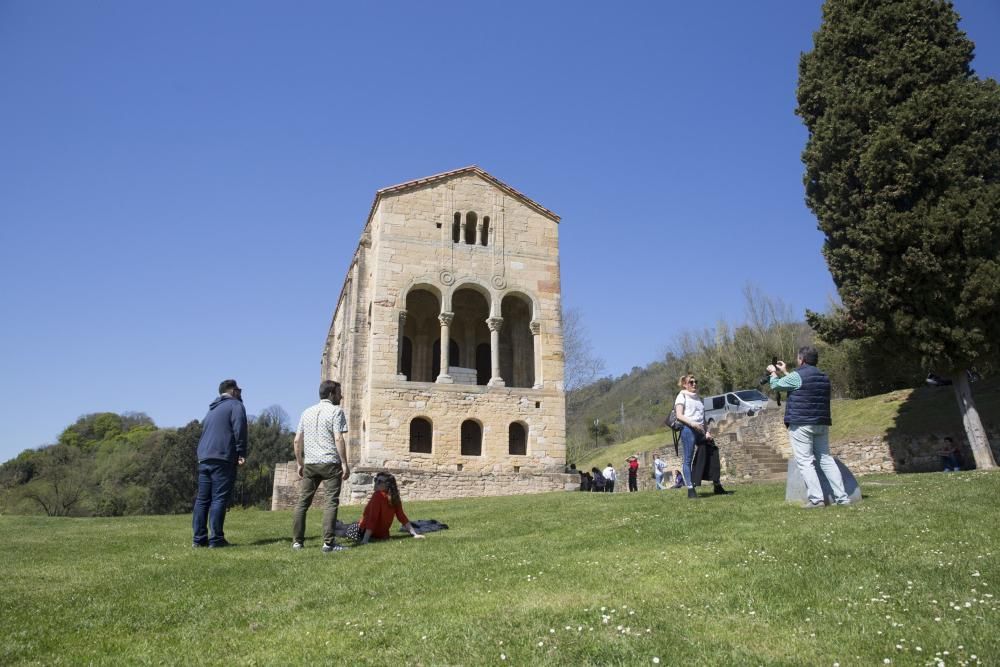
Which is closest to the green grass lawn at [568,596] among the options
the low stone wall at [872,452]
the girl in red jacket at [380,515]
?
the girl in red jacket at [380,515]

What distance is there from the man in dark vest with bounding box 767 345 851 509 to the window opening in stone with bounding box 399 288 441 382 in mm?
23760

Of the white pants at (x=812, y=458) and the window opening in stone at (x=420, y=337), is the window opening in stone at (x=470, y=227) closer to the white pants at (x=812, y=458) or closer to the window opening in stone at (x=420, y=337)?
the window opening in stone at (x=420, y=337)

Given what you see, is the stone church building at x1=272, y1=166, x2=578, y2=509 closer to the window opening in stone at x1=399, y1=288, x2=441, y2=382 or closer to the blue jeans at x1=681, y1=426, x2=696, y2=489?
the window opening in stone at x1=399, y1=288, x2=441, y2=382

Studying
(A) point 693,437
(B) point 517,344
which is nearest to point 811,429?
(A) point 693,437

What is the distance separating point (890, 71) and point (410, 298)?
20.7m

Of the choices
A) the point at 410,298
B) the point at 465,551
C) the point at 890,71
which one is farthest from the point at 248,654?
the point at 410,298

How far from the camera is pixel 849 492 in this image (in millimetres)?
9602

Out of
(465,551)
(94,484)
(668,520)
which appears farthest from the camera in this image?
(94,484)

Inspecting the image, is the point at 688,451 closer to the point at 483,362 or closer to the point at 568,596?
the point at 568,596

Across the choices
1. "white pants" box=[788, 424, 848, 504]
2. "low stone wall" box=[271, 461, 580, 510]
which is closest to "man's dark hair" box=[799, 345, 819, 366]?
"white pants" box=[788, 424, 848, 504]

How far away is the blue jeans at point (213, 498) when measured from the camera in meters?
9.70

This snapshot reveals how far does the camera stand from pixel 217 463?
984cm

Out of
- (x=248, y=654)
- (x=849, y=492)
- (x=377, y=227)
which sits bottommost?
(x=248, y=654)

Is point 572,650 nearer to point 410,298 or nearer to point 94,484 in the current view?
point 410,298
